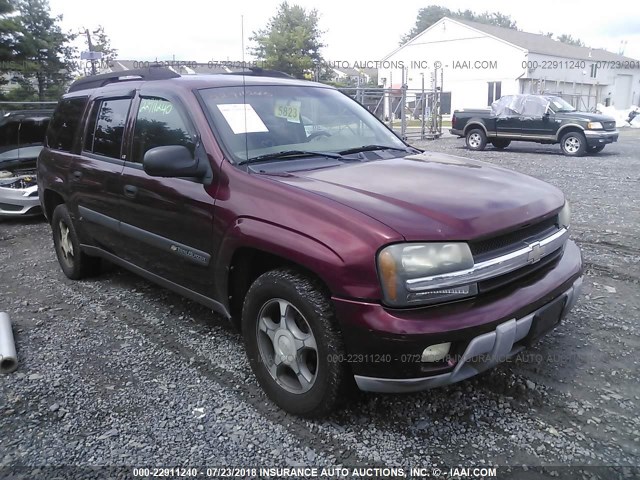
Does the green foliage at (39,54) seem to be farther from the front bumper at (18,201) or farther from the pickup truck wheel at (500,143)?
the pickup truck wheel at (500,143)

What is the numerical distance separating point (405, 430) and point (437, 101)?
20006mm

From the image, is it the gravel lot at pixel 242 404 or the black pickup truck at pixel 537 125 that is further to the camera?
the black pickup truck at pixel 537 125

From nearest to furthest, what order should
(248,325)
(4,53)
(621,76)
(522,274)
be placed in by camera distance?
(522,274) → (248,325) → (4,53) → (621,76)

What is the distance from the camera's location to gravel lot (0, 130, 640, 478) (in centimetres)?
251

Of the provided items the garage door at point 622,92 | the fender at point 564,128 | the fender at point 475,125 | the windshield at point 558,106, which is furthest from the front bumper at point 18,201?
the garage door at point 622,92

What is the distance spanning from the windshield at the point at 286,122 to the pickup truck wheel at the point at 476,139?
13.6 metres

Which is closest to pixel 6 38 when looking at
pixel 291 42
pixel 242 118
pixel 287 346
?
pixel 242 118

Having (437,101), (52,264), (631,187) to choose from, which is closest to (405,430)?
(52,264)

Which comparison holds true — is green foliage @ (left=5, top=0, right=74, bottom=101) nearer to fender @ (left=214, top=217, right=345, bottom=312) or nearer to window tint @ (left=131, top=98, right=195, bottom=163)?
window tint @ (left=131, top=98, right=195, bottom=163)

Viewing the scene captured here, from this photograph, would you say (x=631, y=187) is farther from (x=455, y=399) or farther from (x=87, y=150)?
(x=87, y=150)

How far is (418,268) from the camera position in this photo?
89.7 inches

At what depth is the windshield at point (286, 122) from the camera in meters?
3.18

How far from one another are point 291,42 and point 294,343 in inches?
1518

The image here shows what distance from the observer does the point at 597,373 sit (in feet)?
10.3
